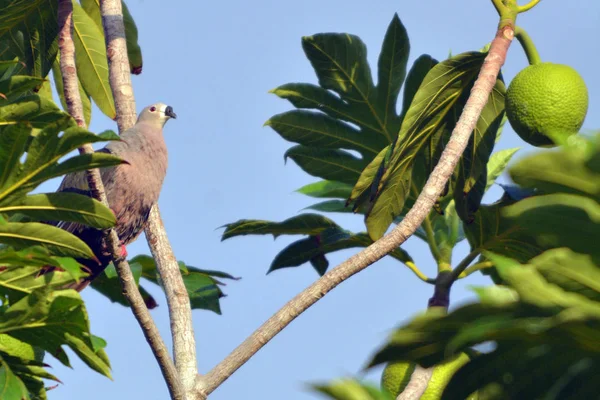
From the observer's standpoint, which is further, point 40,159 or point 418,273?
point 418,273

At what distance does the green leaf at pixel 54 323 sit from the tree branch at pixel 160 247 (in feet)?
1.33

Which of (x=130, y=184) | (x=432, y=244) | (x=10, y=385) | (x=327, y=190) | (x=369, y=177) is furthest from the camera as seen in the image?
(x=327, y=190)

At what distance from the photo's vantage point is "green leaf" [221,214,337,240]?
5551mm

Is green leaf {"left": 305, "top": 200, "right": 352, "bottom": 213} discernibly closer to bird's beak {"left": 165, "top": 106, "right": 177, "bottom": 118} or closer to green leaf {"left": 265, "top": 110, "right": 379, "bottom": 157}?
green leaf {"left": 265, "top": 110, "right": 379, "bottom": 157}

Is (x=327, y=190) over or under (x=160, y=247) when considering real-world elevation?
over

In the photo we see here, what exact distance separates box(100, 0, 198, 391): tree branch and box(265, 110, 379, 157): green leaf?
111 centimetres

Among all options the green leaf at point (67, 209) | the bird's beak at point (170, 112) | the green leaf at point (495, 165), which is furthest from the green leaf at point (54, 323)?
the bird's beak at point (170, 112)

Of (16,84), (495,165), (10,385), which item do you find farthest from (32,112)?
(495,165)

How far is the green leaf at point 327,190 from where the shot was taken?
→ 253 inches

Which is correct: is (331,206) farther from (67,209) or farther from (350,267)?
(67,209)

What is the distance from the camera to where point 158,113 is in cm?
755

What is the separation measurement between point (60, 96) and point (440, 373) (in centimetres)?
399

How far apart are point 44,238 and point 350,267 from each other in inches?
57.0

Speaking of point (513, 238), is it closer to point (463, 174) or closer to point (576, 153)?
point (463, 174)
